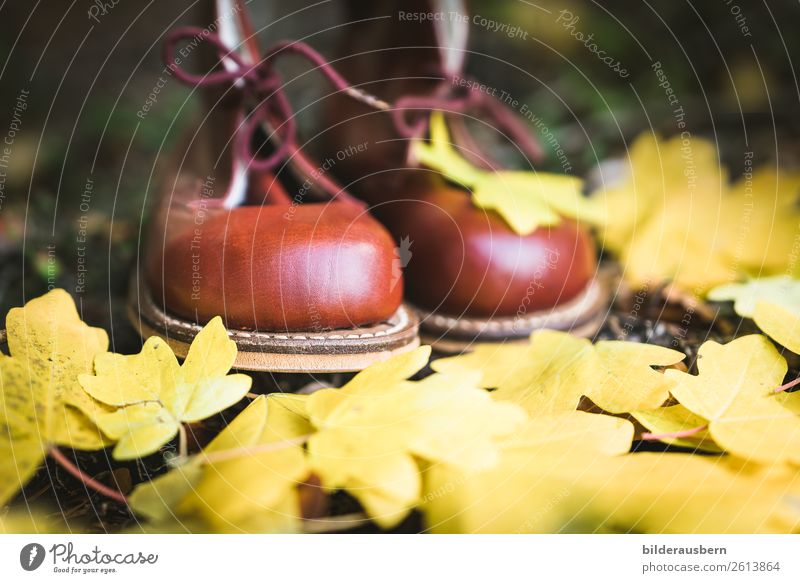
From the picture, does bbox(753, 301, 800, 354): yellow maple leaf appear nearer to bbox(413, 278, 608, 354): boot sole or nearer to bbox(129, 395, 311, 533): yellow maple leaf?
bbox(413, 278, 608, 354): boot sole

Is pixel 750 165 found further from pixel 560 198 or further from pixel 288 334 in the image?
pixel 288 334

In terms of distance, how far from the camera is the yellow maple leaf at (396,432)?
12.1 inches

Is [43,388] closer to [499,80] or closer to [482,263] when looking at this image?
[482,263]

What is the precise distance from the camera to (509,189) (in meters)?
0.54

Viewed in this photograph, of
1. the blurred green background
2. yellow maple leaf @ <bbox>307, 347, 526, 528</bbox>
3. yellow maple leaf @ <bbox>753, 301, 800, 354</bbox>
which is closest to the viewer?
yellow maple leaf @ <bbox>307, 347, 526, 528</bbox>

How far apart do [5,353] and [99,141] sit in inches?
21.8

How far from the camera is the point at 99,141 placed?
34.0 inches

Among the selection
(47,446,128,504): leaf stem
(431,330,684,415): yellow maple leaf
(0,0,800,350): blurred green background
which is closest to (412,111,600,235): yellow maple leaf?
(431,330,684,415): yellow maple leaf

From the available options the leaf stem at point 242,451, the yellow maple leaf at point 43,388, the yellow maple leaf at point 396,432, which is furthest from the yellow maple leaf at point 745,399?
the yellow maple leaf at point 43,388

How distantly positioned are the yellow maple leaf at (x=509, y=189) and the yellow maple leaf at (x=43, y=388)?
0.96ft

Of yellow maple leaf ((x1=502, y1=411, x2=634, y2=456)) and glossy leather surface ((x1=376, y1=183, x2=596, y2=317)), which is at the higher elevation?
glossy leather surface ((x1=376, y1=183, x2=596, y2=317))

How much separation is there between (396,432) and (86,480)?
166 mm

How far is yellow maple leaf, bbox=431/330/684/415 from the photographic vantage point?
1.24 feet

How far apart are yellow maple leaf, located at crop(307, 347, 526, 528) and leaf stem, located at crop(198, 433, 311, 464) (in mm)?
16
